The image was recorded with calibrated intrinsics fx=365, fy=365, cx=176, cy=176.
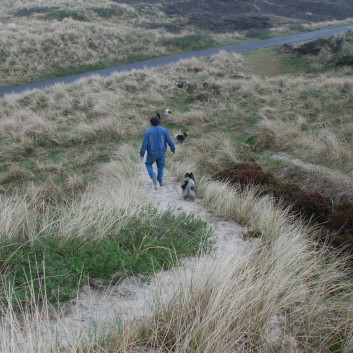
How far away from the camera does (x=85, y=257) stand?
3896mm

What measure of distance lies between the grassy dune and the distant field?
8.85 m

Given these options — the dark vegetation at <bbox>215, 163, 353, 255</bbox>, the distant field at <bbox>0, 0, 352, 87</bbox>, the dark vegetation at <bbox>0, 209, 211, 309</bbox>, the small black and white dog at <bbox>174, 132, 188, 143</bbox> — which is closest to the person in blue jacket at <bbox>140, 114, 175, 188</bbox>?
the dark vegetation at <bbox>215, 163, 353, 255</bbox>

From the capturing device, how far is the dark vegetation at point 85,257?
3.23m

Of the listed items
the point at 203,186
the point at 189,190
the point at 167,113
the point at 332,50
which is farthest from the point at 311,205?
the point at 332,50

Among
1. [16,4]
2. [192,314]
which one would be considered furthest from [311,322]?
[16,4]

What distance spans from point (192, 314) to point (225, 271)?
559 mm

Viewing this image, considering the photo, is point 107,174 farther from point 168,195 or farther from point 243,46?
point 243,46

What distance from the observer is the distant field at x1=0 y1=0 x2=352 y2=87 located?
28578 millimetres

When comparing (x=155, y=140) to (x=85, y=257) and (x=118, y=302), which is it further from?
(x=118, y=302)

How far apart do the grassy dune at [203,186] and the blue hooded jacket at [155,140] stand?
0.88 meters

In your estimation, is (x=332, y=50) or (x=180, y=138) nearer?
(x=180, y=138)

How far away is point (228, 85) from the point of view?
18.6 metres

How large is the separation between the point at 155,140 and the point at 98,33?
31150 millimetres

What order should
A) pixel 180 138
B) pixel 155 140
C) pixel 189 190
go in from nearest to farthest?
1. pixel 189 190
2. pixel 155 140
3. pixel 180 138
